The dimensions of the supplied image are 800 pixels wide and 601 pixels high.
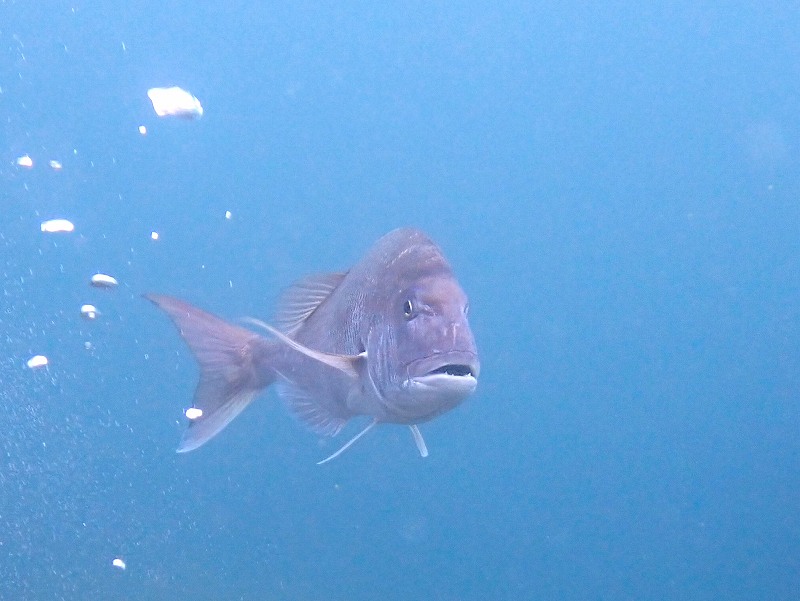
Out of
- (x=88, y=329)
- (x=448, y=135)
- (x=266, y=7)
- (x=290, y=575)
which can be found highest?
(x=266, y=7)

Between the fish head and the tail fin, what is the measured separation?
988mm

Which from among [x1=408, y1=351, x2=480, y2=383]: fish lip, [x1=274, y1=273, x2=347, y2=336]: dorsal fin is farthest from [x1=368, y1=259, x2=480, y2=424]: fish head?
[x1=274, y1=273, x2=347, y2=336]: dorsal fin

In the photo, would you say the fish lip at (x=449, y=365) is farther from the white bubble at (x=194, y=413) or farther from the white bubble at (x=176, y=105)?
the white bubble at (x=176, y=105)

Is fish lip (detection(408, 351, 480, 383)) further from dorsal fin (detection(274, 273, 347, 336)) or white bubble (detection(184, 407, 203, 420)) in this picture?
white bubble (detection(184, 407, 203, 420))

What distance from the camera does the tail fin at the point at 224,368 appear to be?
3352 millimetres

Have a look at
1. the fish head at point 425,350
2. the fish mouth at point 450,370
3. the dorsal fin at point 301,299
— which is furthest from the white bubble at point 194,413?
the fish mouth at point 450,370

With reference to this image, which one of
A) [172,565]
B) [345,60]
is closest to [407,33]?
[345,60]

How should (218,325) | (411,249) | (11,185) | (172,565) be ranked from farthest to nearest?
(11,185) < (172,565) < (218,325) < (411,249)

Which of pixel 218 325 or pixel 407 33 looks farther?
pixel 407 33

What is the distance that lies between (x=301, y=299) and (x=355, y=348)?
0.63 m

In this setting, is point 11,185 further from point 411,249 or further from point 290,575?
point 411,249

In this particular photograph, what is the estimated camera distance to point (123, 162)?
16219 mm

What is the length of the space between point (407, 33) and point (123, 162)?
9492mm

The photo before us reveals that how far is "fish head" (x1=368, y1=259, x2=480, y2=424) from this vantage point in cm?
226
